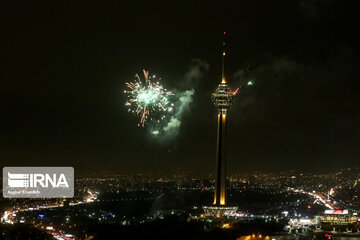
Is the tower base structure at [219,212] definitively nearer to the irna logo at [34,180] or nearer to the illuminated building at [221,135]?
the illuminated building at [221,135]

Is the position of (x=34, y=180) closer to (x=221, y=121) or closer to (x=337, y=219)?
(x=221, y=121)

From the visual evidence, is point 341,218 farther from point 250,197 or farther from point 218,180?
point 250,197

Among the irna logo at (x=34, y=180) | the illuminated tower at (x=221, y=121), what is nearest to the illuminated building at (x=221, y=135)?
the illuminated tower at (x=221, y=121)

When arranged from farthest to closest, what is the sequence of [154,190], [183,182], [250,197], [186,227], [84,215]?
[183,182] < [154,190] < [250,197] < [84,215] < [186,227]

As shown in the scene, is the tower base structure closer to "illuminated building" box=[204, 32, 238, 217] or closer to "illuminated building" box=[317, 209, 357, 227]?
"illuminated building" box=[204, 32, 238, 217]

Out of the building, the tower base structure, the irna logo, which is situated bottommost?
the building

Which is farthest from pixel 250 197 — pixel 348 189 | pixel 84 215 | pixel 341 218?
pixel 341 218

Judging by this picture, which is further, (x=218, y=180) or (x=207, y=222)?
(x=218, y=180)

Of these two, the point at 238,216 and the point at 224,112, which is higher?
the point at 224,112

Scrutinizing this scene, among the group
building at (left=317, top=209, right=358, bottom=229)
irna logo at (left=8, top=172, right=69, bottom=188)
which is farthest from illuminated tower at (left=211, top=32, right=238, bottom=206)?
irna logo at (left=8, top=172, right=69, bottom=188)
